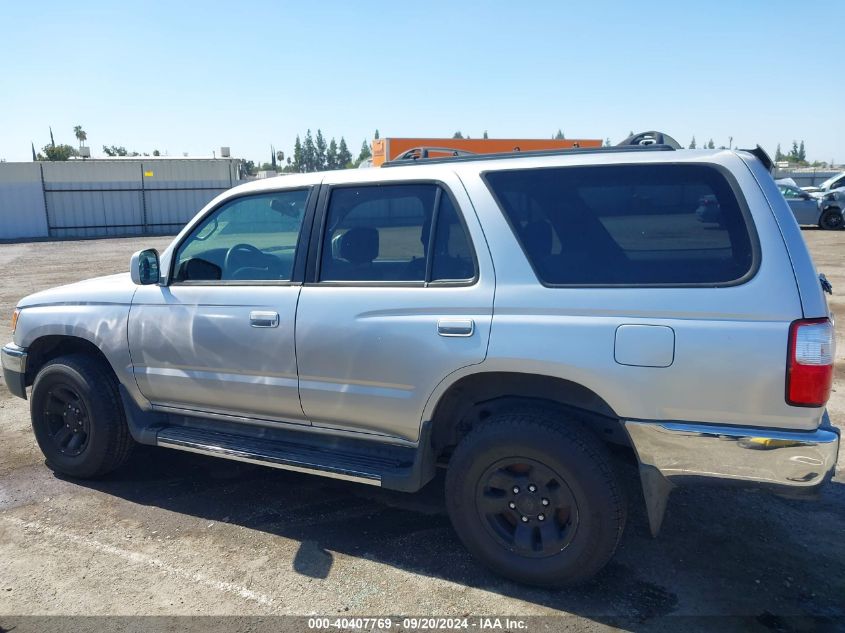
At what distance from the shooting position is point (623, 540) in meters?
3.83

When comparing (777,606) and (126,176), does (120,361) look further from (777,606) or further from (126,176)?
(126,176)

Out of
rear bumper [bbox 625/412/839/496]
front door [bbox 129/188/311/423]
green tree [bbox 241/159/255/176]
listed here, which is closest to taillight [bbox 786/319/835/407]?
rear bumper [bbox 625/412/839/496]

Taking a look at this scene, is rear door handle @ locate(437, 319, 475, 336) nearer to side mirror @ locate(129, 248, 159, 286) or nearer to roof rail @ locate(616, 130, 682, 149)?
roof rail @ locate(616, 130, 682, 149)

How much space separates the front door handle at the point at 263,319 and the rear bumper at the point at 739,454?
1.92m

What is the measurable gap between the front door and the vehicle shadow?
2.12 feet

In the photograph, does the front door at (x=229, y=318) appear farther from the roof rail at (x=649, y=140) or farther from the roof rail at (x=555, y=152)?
the roof rail at (x=649, y=140)

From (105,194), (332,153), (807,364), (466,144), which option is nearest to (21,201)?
(105,194)

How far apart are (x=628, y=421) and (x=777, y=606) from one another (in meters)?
1.16

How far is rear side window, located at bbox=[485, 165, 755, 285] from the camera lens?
9.78 feet

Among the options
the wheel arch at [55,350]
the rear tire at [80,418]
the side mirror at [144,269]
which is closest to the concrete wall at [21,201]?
the wheel arch at [55,350]

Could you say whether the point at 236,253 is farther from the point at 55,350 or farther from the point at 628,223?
the point at 628,223

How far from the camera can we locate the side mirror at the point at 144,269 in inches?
167

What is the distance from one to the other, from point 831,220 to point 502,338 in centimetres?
2322

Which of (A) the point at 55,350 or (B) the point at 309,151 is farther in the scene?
(B) the point at 309,151
